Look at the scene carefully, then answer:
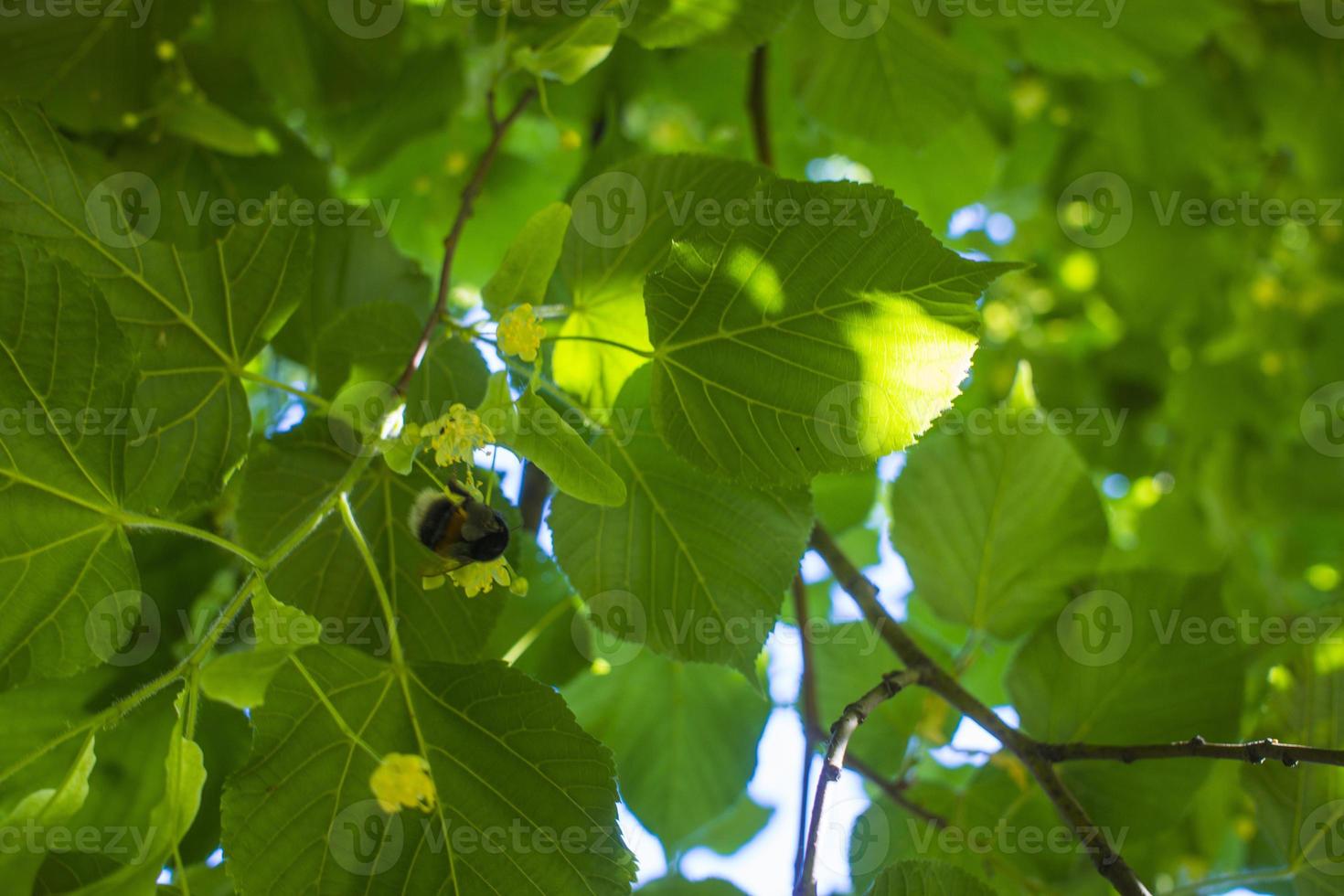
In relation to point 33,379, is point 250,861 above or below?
below

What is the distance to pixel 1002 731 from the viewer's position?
1395mm

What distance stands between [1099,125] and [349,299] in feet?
8.66

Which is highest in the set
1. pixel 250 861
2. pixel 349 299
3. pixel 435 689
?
pixel 349 299

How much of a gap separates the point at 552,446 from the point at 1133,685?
1179 mm

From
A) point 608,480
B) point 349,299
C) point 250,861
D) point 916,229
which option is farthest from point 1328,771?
point 349,299

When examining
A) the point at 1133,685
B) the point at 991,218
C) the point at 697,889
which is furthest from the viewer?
the point at 991,218

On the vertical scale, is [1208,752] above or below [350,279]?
below

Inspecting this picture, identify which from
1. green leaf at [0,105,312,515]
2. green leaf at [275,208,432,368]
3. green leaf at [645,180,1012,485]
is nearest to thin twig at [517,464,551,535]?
green leaf at [275,208,432,368]

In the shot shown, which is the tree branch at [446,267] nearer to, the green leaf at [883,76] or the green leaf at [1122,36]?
the green leaf at [883,76]

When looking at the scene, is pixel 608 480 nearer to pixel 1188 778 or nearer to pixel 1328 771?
pixel 1188 778

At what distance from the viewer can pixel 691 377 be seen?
4.30 feet

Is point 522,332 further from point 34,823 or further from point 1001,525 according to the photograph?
point 1001,525

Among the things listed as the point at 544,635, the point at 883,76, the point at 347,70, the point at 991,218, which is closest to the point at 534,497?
the point at 544,635

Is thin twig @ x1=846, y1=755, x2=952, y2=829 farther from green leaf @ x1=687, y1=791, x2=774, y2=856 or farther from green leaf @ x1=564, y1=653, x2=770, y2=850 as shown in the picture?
green leaf @ x1=687, y1=791, x2=774, y2=856
